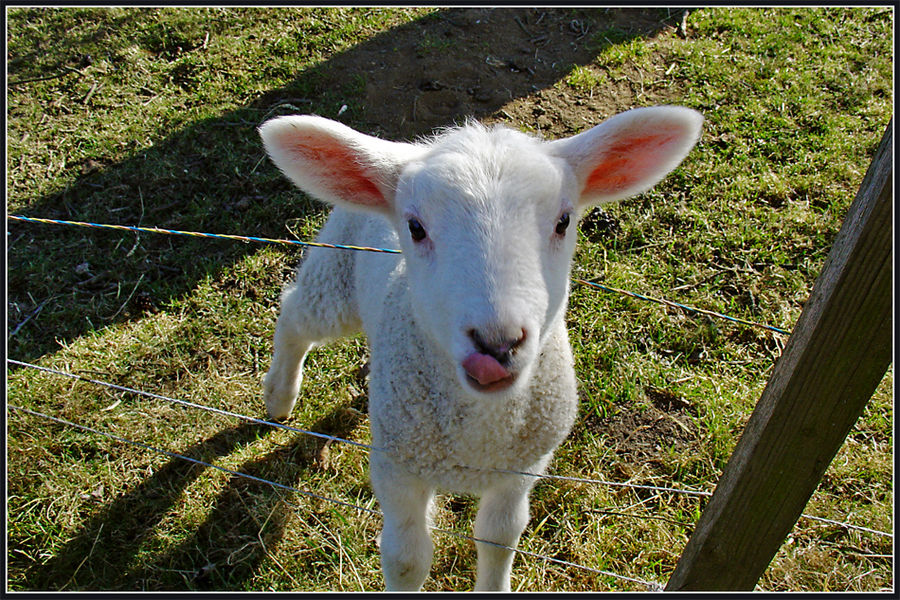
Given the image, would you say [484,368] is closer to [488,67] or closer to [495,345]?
[495,345]

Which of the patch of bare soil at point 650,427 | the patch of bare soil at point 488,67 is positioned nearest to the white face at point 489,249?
the patch of bare soil at point 650,427

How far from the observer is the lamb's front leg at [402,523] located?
233 cm

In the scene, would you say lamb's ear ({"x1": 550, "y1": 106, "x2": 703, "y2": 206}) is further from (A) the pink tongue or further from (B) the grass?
(B) the grass

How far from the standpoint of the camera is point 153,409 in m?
3.59

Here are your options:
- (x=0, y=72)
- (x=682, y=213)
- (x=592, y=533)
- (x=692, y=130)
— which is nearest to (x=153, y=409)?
(x=0, y=72)

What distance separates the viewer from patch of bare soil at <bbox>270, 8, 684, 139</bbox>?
16.6ft

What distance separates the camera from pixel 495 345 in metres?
1.56

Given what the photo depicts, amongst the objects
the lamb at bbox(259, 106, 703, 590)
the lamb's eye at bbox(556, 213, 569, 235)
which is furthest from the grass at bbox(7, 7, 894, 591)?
the lamb's eye at bbox(556, 213, 569, 235)

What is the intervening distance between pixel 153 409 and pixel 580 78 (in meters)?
4.24

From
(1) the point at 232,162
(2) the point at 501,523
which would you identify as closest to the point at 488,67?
(1) the point at 232,162

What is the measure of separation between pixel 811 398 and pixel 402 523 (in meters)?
1.58

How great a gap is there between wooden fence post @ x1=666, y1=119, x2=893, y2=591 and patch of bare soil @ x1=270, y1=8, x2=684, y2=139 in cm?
373

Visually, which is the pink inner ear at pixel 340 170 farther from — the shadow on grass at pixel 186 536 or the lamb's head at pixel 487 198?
the shadow on grass at pixel 186 536

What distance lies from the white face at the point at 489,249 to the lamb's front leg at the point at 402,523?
0.67 meters
